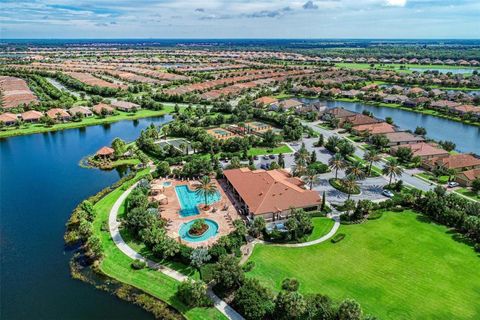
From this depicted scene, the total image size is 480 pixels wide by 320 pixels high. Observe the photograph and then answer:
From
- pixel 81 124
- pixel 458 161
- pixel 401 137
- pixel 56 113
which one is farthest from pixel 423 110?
pixel 56 113

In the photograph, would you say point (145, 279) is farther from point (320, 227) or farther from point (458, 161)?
point (458, 161)

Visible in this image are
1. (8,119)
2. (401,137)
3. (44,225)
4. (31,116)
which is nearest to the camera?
(44,225)

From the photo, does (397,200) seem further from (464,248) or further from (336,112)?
(336,112)

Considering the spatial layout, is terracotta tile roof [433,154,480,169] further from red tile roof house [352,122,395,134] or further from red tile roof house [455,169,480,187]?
red tile roof house [352,122,395,134]

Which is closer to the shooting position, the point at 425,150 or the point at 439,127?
the point at 425,150

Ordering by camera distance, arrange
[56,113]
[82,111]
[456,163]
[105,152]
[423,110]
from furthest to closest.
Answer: [423,110], [82,111], [56,113], [105,152], [456,163]

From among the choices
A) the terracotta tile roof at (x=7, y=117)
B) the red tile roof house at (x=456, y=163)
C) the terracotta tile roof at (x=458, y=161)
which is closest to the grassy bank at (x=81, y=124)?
the terracotta tile roof at (x=7, y=117)

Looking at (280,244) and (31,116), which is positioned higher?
(31,116)
